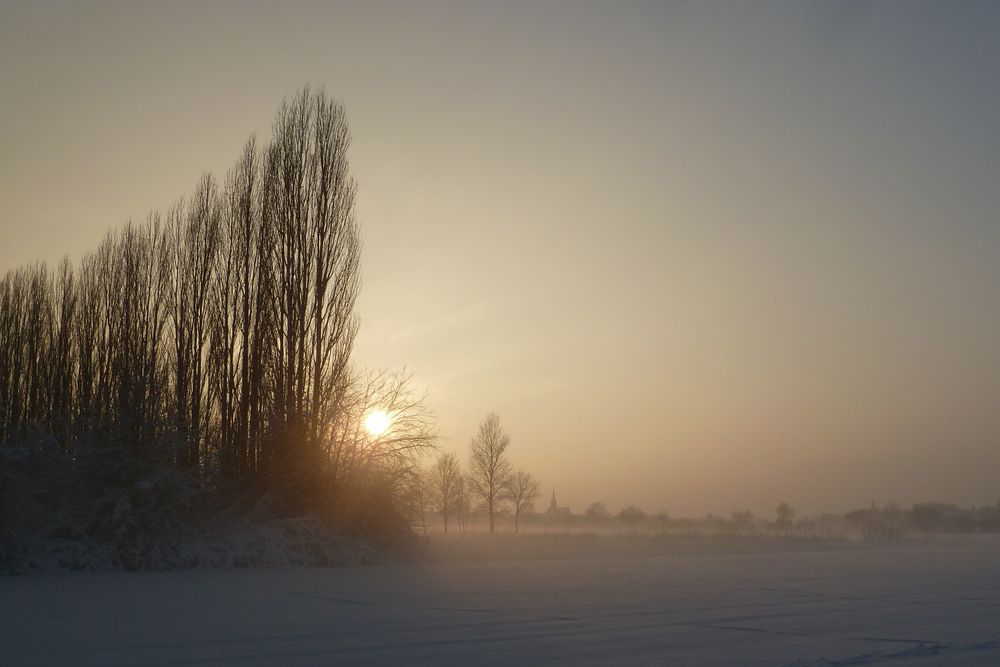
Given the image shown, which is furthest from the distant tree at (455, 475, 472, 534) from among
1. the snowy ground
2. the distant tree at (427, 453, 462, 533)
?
the snowy ground

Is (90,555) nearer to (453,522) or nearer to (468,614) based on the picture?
(468,614)

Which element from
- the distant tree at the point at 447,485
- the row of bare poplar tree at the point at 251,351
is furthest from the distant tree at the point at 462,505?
the row of bare poplar tree at the point at 251,351

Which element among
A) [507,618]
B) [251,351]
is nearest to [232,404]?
[251,351]

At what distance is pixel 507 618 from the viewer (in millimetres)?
9141

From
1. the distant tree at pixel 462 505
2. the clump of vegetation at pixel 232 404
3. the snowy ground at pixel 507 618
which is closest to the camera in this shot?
the snowy ground at pixel 507 618

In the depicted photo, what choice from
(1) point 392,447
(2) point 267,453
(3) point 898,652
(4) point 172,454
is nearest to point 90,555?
(4) point 172,454

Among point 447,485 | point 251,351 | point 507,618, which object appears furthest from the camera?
point 447,485

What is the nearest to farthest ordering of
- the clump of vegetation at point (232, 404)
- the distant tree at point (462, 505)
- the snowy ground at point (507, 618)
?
the snowy ground at point (507, 618) → the clump of vegetation at point (232, 404) → the distant tree at point (462, 505)

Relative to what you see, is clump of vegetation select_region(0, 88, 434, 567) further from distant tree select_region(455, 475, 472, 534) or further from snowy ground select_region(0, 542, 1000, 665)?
distant tree select_region(455, 475, 472, 534)

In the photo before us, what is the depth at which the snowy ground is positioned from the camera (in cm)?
675

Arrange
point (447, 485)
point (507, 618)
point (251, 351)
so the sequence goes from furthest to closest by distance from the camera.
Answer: point (447, 485) → point (251, 351) → point (507, 618)

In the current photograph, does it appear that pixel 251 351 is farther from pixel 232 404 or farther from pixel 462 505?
pixel 462 505

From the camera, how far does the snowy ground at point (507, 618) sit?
6746 millimetres

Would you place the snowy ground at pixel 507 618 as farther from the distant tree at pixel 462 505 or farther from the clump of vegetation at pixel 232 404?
the distant tree at pixel 462 505
